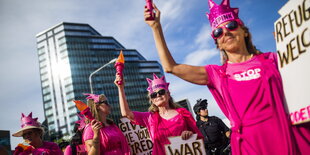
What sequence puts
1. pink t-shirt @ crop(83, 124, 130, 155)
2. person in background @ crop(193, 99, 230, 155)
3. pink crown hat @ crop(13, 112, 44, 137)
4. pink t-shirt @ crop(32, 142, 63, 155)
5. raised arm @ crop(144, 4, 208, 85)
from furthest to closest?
person in background @ crop(193, 99, 230, 155), pink crown hat @ crop(13, 112, 44, 137), pink t-shirt @ crop(32, 142, 63, 155), pink t-shirt @ crop(83, 124, 130, 155), raised arm @ crop(144, 4, 208, 85)

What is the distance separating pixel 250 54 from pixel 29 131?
4303 millimetres

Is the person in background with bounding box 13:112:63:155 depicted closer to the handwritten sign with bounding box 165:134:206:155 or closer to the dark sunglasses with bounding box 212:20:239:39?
the handwritten sign with bounding box 165:134:206:155

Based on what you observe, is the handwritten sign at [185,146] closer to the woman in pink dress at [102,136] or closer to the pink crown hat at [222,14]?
the woman in pink dress at [102,136]

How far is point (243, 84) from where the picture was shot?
6.35 feet

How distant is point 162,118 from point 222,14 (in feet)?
7.34

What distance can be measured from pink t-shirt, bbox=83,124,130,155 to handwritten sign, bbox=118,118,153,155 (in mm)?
339

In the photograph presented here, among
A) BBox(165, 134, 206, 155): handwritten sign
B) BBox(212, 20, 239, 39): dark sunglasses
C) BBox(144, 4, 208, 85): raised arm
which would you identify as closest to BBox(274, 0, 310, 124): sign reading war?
BBox(212, 20, 239, 39): dark sunglasses

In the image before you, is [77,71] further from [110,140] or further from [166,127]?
[166,127]

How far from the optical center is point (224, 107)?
2104mm

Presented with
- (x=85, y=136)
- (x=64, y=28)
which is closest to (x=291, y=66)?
(x=85, y=136)

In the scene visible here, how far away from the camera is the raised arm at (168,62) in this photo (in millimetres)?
1992

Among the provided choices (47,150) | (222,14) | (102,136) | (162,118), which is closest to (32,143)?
(47,150)

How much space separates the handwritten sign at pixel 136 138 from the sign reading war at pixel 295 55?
11.5 feet

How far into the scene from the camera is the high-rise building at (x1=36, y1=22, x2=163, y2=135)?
313 feet
